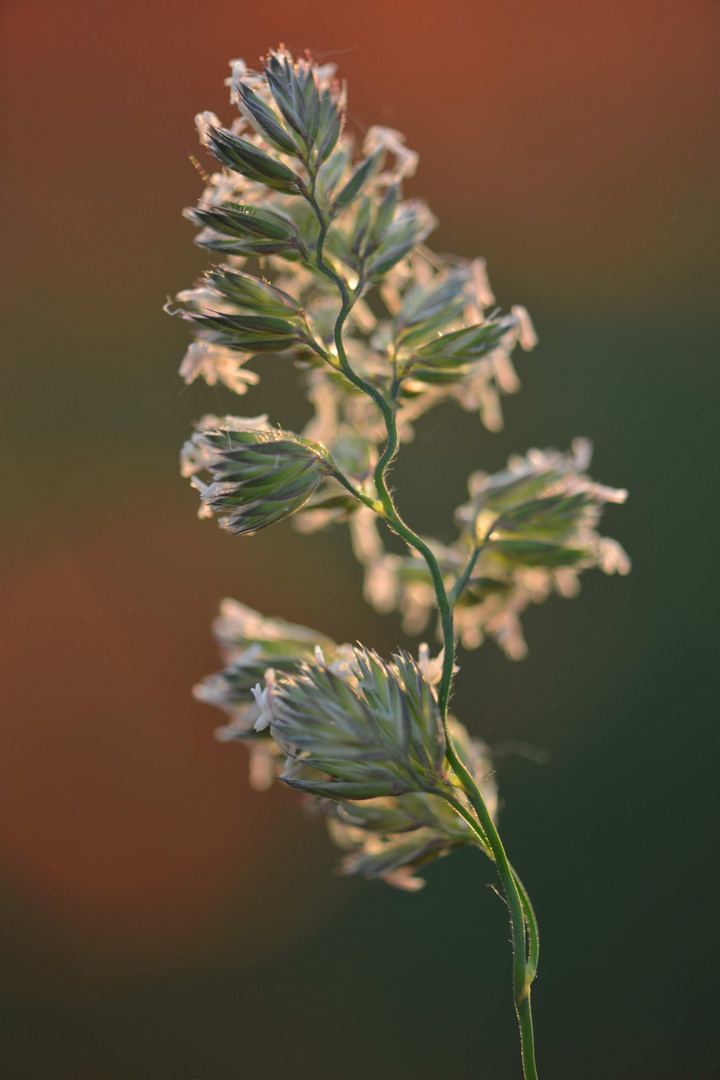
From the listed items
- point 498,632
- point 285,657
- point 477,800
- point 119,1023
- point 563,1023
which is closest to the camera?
point 477,800

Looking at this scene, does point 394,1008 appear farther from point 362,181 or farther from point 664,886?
point 362,181

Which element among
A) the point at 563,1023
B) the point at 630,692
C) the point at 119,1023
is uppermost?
the point at 630,692

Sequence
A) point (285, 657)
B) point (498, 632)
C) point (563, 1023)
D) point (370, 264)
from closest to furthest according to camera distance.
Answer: point (370, 264), point (285, 657), point (498, 632), point (563, 1023)

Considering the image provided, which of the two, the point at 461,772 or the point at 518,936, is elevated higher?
the point at 461,772

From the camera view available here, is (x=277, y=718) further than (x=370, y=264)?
No

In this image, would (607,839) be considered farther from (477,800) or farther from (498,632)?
(477,800)

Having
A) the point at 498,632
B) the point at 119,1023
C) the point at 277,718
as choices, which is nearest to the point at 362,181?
the point at 277,718

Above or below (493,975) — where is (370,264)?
above
